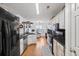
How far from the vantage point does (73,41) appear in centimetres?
129

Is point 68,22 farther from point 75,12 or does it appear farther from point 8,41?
point 8,41

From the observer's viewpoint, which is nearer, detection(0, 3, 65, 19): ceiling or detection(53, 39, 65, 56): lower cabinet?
detection(53, 39, 65, 56): lower cabinet

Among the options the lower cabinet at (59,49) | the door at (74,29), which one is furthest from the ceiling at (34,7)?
the door at (74,29)

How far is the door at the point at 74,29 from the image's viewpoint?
1.22 m

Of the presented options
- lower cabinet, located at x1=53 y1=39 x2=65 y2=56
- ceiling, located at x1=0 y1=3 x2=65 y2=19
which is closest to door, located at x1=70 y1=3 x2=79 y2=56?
lower cabinet, located at x1=53 y1=39 x2=65 y2=56

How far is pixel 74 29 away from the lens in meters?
1.27

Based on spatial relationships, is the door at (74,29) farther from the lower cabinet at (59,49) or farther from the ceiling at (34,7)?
the ceiling at (34,7)

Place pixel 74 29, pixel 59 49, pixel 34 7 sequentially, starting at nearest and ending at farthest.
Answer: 1. pixel 74 29
2. pixel 59 49
3. pixel 34 7

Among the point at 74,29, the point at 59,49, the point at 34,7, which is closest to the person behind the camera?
the point at 74,29

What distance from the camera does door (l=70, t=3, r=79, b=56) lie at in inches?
48.1

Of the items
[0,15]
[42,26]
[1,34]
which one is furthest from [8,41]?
[42,26]

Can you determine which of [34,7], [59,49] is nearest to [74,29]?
[59,49]

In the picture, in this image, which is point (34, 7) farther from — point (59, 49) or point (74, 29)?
point (74, 29)

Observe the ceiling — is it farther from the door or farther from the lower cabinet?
the door
